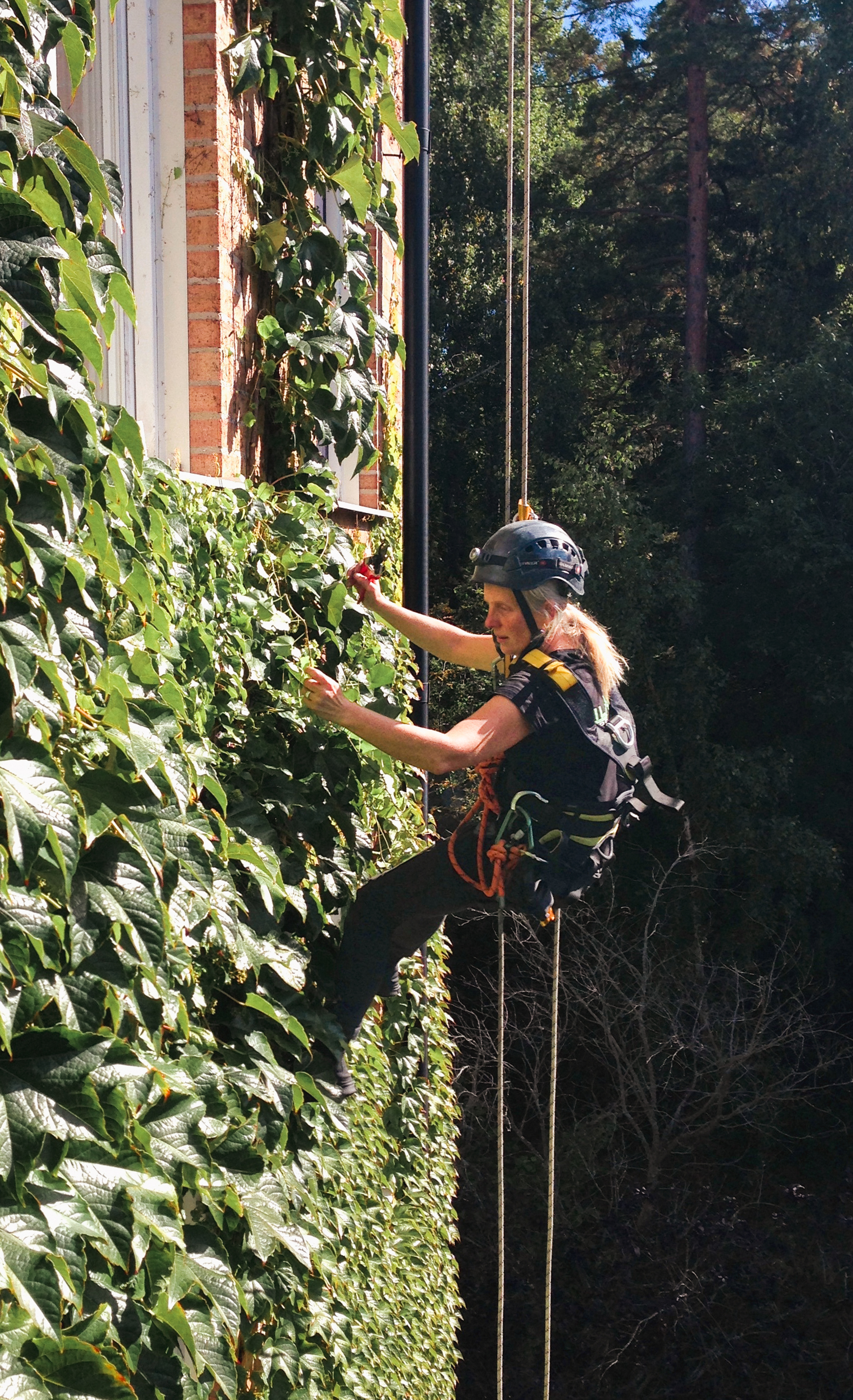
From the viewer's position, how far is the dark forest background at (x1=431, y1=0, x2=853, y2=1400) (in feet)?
36.8

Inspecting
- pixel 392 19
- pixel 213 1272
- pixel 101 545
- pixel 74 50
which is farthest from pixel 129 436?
pixel 392 19

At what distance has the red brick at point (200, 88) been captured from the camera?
9.87 feet

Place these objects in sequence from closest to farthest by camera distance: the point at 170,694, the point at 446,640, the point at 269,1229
Answer: the point at 170,694 → the point at 269,1229 → the point at 446,640

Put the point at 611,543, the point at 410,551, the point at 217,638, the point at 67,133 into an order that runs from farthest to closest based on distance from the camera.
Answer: the point at 611,543 → the point at 410,551 → the point at 217,638 → the point at 67,133

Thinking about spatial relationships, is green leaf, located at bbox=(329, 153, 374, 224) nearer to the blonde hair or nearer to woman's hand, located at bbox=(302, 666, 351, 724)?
the blonde hair

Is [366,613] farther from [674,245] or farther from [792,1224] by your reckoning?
[674,245]

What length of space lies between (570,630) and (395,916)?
2.63 feet

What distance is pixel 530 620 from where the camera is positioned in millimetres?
3104

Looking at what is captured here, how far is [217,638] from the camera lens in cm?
259

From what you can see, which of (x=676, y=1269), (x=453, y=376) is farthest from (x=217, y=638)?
(x=453, y=376)

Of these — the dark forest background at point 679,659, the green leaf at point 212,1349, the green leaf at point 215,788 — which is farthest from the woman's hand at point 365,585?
the dark forest background at point 679,659

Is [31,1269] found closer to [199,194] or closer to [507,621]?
[507,621]

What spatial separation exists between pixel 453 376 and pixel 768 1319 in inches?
474

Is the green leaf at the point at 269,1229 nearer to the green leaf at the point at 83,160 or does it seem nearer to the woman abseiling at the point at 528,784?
the woman abseiling at the point at 528,784
